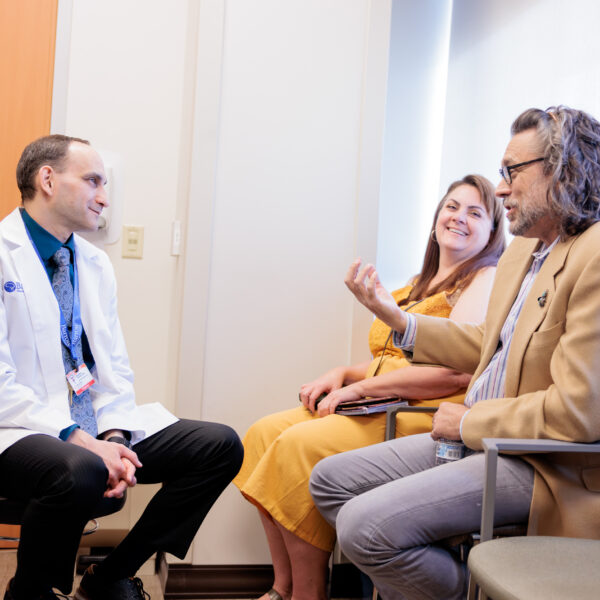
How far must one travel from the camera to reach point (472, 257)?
2.73 m

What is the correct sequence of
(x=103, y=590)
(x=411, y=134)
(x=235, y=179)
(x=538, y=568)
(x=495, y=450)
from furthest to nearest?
1. (x=411, y=134)
2. (x=235, y=179)
3. (x=103, y=590)
4. (x=495, y=450)
5. (x=538, y=568)

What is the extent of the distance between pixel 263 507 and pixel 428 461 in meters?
0.62

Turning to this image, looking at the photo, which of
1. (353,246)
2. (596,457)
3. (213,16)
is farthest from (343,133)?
(596,457)

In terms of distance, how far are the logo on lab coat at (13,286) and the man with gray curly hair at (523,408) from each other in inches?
37.2

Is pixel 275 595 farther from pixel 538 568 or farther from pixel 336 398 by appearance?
pixel 538 568

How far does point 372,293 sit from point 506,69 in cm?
143

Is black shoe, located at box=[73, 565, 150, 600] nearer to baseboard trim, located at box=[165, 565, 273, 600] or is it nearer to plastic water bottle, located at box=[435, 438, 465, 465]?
baseboard trim, located at box=[165, 565, 273, 600]

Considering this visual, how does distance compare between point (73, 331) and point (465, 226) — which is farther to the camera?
point (465, 226)

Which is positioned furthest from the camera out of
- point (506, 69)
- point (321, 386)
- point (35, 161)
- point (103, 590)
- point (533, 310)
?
point (506, 69)

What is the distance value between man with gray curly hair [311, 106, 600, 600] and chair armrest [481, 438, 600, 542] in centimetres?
4

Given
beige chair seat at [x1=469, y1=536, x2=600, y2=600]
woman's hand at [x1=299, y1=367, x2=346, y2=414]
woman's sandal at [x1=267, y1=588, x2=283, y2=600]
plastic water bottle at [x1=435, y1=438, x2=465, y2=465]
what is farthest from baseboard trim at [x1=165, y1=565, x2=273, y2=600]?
beige chair seat at [x1=469, y1=536, x2=600, y2=600]

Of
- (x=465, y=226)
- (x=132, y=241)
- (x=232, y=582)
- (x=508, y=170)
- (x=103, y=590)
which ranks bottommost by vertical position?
(x=232, y=582)

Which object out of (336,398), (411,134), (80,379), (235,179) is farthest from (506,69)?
(80,379)

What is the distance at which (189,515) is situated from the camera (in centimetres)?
225
